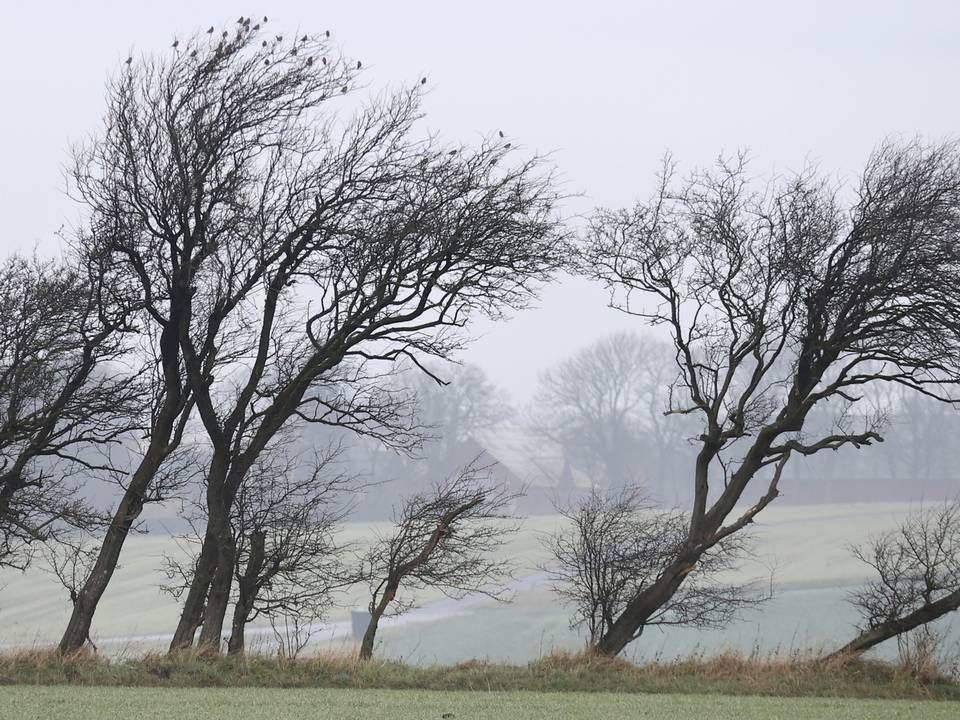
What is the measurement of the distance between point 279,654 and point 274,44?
28.5 feet

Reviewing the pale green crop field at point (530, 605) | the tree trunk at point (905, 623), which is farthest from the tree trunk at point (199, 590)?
the pale green crop field at point (530, 605)

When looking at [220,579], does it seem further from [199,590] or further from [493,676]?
[493,676]

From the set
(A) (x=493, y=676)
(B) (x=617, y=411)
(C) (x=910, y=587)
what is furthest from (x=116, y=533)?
(B) (x=617, y=411)

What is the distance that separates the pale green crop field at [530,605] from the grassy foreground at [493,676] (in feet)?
48.6

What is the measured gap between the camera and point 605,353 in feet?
368

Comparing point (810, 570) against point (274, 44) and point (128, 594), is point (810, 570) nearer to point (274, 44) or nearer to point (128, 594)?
point (128, 594)

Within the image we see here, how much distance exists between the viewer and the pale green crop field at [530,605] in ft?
149

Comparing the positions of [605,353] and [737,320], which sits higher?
[605,353]

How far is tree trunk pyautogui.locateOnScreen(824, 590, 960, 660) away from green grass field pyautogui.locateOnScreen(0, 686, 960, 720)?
457cm

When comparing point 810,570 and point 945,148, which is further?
point 810,570

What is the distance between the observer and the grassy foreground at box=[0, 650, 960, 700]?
13.1 metres

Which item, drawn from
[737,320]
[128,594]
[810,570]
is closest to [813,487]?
[810,570]

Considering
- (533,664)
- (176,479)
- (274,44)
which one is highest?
(274,44)

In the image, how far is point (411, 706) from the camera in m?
10.8
